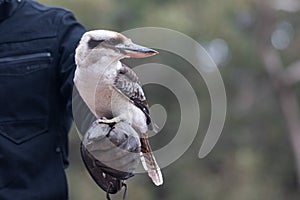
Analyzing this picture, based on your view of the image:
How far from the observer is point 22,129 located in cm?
182

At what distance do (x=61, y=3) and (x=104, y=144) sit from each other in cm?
467

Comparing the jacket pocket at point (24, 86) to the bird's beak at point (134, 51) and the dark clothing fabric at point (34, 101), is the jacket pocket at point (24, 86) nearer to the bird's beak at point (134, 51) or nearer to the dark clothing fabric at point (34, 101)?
the dark clothing fabric at point (34, 101)

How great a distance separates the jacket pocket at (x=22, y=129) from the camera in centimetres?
180

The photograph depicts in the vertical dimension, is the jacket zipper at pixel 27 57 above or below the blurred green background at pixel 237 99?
above

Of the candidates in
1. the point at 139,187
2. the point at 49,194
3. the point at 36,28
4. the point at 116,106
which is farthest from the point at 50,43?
the point at 139,187

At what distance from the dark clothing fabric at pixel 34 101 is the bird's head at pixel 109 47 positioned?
0.52 meters

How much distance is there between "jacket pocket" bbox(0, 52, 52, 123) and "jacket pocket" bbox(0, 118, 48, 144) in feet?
0.04

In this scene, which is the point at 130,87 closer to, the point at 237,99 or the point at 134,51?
the point at 134,51

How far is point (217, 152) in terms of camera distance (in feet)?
27.9

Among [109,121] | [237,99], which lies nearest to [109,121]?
[109,121]

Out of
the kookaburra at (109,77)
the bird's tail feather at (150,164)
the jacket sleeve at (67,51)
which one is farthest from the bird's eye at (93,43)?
the jacket sleeve at (67,51)

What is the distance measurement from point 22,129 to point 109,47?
2.07ft

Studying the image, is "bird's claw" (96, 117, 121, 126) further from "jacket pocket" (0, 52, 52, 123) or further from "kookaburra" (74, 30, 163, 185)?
"jacket pocket" (0, 52, 52, 123)

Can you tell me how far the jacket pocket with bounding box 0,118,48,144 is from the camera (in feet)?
5.91
